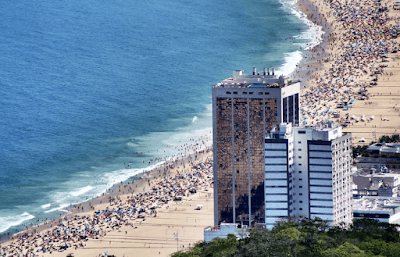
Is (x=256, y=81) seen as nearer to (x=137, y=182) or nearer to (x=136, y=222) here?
(x=136, y=222)

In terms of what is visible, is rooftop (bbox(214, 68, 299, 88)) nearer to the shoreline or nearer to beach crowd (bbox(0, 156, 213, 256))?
beach crowd (bbox(0, 156, 213, 256))

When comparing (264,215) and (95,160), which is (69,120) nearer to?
(95,160)

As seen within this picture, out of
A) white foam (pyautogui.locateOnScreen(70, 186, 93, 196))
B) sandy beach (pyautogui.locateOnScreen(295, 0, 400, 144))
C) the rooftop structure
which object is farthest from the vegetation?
sandy beach (pyautogui.locateOnScreen(295, 0, 400, 144))

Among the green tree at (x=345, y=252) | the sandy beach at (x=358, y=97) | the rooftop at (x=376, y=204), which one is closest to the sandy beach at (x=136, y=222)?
the rooftop at (x=376, y=204)

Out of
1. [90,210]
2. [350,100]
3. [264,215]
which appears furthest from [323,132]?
[350,100]

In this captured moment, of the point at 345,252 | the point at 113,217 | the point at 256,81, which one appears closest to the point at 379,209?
the point at 256,81
